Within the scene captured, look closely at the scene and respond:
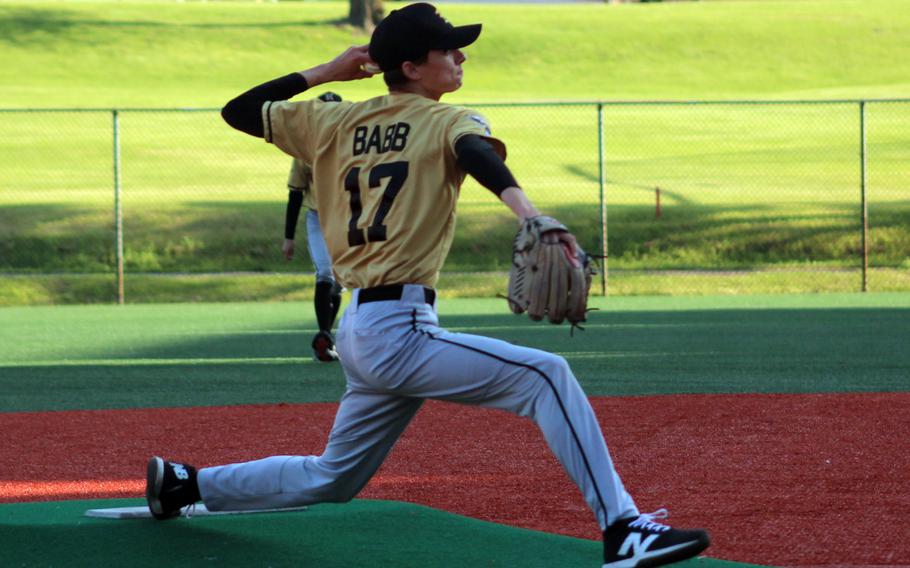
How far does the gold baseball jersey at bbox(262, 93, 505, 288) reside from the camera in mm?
4852

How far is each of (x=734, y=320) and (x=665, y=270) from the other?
242 inches

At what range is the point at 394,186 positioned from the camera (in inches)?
192

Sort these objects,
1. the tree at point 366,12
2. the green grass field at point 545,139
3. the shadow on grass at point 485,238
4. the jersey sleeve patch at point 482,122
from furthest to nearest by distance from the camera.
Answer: the tree at point 366,12, the green grass field at point 545,139, the shadow on grass at point 485,238, the jersey sleeve patch at point 482,122

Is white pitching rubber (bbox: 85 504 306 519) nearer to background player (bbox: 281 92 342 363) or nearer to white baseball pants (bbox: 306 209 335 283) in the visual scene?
background player (bbox: 281 92 342 363)

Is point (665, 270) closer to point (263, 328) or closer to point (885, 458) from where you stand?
point (263, 328)

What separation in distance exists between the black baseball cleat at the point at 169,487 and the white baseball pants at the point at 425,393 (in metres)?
0.45

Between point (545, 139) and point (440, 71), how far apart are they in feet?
117

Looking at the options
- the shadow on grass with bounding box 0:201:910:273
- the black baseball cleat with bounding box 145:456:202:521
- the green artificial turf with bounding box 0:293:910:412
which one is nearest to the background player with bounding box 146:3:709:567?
the black baseball cleat with bounding box 145:456:202:521

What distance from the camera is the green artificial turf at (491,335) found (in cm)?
1058

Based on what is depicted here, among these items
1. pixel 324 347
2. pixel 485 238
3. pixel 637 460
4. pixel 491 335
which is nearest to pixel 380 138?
pixel 637 460

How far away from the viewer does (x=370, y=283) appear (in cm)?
493

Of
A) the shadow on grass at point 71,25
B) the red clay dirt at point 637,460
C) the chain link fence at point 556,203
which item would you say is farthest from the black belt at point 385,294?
the shadow on grass at point 71,25

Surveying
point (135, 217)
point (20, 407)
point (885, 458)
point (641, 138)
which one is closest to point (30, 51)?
point (641, 138)

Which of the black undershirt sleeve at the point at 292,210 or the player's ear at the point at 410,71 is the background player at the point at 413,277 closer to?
the player's ear at the point at 410,71
